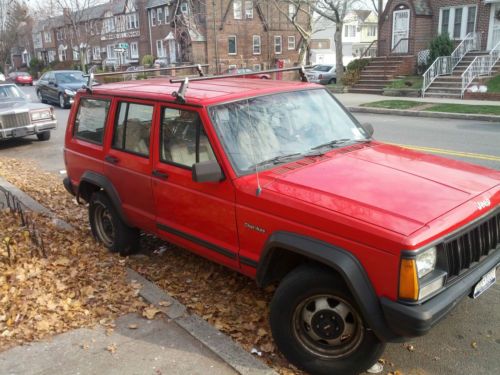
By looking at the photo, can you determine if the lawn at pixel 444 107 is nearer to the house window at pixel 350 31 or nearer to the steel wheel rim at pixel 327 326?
the steel wheel rim at pixel 327 326

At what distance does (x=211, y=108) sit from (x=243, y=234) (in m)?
1.01

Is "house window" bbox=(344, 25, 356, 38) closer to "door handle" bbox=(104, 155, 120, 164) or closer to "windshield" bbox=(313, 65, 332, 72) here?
"windshield" bbox=(313, 65, 332, 72)

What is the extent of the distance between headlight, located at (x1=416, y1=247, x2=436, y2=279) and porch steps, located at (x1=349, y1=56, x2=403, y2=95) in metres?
21.7

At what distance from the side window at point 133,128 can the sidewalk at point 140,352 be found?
4.97 ft

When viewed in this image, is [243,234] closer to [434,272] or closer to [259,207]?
[259,207]

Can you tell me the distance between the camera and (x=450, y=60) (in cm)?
2273

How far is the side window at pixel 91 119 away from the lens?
16.0 ft

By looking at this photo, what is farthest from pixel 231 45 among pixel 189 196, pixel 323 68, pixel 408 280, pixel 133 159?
pixel 408 280

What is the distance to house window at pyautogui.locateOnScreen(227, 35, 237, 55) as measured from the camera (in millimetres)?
47406

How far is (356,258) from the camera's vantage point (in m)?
2.71

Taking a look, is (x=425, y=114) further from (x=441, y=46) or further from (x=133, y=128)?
(x=133, y=128)

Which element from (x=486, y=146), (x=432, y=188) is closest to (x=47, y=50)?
(x=486, y=146)

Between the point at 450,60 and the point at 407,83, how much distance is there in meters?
2.33

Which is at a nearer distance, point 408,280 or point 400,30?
point 408,280
